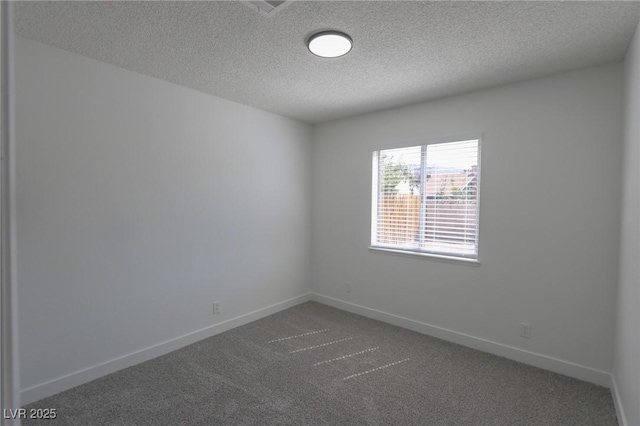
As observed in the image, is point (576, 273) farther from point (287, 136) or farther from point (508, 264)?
point (287, 136)

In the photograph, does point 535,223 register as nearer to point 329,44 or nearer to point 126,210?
point 329,44

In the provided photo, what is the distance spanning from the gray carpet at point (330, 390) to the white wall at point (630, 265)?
374mm

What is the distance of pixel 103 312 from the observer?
103 inches

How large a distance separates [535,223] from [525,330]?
977mm

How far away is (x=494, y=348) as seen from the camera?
3016 millimetres

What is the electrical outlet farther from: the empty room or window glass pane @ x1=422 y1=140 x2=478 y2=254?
window glass pane @ x1=422 y1=140 x2=478 y2=254

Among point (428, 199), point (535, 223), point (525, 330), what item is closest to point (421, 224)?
point (428, 199)

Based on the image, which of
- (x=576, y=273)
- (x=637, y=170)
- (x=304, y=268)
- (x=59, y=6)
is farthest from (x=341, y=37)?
(x=304, y=268)

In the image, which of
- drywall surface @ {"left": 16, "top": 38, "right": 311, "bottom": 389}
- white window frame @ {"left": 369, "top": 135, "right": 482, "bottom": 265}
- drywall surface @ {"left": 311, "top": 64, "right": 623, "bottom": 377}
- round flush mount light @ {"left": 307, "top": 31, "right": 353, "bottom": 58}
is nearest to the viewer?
round flush mount light @ {"left": 307, "top": 31, "right": 353, "bottom": 58}

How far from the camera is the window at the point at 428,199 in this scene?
10.6ft

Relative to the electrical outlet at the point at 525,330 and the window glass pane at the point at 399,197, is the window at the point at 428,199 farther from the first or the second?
the electrical outlet at the point at 525,330

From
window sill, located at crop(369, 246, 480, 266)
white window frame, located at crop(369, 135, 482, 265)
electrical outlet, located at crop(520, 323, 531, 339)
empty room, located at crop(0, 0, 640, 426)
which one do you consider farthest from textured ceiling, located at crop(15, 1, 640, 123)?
A: electrical outlet, located at crop(520, 323, 531, 339)

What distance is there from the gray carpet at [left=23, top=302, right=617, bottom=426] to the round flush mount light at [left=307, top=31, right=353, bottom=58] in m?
2.55

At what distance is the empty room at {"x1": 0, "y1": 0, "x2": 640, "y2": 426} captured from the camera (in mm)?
2084
